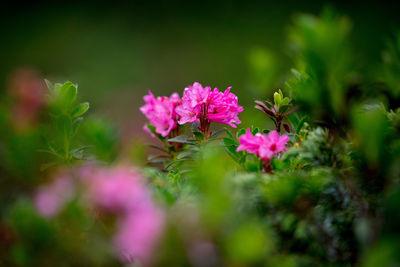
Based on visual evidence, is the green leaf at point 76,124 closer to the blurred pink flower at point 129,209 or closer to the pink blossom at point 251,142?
the blurred pink flower at point 129,209

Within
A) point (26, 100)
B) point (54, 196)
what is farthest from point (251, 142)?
point (26, 100)

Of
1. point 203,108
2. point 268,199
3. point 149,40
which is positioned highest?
point 149,40

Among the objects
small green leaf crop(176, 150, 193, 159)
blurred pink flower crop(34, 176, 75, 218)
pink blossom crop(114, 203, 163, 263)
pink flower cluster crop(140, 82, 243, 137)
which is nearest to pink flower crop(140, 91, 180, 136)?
pink flower cluster crop(140, 82, 243, 137)

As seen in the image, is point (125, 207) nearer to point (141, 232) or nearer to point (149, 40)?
point (141, 232)

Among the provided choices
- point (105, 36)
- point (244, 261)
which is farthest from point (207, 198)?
point (105, 36)

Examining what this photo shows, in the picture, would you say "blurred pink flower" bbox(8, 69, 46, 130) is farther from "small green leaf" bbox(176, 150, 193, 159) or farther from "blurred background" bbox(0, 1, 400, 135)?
"blurred background" bbox(0, 1, 400, 135)

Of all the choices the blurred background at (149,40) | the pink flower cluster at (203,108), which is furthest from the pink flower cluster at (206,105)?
the blurred background at (149,40)
